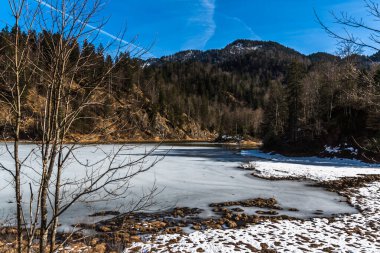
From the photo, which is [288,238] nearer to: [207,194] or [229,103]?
[207,194]

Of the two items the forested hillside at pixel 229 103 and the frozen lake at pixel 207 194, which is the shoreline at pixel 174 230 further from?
the forested hillside at pixel 229 103

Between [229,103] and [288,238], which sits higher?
[229,103]

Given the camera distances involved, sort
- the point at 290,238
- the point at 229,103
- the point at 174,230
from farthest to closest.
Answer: the point at 229,103 < the point at 174,230 < the point at 290,238

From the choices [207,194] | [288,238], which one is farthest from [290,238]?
[207,194]

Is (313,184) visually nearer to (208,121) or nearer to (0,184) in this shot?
(0,184)

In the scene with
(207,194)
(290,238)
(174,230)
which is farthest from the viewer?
(207,194)

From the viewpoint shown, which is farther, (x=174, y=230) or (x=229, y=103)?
(x=229, y=103)

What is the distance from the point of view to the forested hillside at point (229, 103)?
122 inches

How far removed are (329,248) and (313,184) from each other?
1173 centimetres

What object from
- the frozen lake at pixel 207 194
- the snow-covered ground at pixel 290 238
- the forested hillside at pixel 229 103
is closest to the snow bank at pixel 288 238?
the snow-covered ground at pixel 290 238

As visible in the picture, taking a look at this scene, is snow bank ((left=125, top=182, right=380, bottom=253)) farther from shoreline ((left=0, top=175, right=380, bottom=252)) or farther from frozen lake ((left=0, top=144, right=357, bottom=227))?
frozen lake ((left=0, top=144, right=357, bottom=227))

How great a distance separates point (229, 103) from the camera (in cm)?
17000

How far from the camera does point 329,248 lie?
805 cm

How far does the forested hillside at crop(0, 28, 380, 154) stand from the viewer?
3.09 m
